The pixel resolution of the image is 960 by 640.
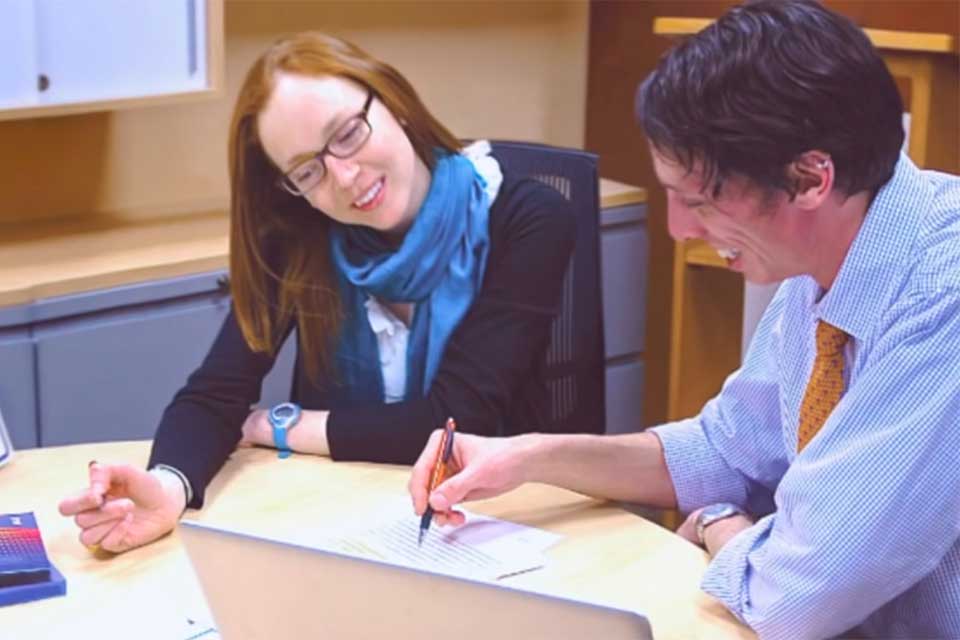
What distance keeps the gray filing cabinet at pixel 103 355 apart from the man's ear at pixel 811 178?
5.61 feet

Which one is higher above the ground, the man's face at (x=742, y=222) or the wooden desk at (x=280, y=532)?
the man's face at (x=742, y=222)

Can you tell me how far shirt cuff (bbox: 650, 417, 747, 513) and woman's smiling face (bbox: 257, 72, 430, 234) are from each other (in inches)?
22.0

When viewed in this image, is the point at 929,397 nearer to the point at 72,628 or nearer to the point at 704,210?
the point at 704,210

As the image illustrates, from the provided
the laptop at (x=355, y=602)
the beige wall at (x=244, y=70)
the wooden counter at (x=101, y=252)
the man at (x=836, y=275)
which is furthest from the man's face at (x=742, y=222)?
the beige wall at (x=244, y=70)

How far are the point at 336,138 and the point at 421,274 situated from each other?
0.24 metres

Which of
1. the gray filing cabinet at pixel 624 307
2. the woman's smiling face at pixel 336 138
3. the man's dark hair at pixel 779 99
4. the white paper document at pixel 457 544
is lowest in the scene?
the gray filing cabinet at pixel 624 307

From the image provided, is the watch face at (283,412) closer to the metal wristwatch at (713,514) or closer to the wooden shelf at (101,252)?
the metal wristwatch at (713,514)

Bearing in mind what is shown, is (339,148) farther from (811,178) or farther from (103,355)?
(103,355)

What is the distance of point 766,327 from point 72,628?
835 millimetres

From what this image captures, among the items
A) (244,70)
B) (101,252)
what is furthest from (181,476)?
(244,70)

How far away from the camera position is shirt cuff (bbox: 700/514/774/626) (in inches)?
58.3

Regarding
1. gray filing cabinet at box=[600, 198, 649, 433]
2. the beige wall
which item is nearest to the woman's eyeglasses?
the beige wall

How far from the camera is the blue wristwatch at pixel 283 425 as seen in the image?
1.98 m

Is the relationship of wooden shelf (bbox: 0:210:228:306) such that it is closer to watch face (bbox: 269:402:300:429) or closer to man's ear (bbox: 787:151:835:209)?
watch face (bbox: 269:402:300:429)
